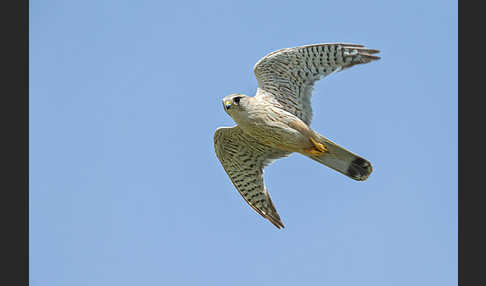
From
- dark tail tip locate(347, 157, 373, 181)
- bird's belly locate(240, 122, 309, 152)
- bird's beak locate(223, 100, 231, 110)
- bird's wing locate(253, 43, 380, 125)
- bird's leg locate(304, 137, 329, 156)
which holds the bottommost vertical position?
dark tail tip locate(347, 157, 373, 181)

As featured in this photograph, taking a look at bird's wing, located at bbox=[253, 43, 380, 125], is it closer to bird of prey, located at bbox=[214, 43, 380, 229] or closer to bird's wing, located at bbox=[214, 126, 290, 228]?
bird of prey, located at bbox=[214, 43, 380, 229]

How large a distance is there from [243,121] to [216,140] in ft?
4.13

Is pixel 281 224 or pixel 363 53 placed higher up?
pixel 363 53

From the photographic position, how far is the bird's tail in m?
12.2

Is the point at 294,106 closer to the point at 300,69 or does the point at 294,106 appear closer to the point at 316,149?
the point at 300,69

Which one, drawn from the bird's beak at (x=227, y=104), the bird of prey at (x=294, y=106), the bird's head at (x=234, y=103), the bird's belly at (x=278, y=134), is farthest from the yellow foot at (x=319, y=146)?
the bird's beak at (x=227, y=104)

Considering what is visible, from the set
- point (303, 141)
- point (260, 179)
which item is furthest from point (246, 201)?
point (303, 141)

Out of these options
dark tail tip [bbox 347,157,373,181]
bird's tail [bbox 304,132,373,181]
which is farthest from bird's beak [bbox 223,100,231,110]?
dark tail tip [bbox 347,157,373,181]

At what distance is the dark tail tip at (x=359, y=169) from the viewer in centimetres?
1224

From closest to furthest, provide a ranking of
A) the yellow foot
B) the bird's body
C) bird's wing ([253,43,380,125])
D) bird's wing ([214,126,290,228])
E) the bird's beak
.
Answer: the bird's beak → the bird's body → the yellow foot → bird's wing ([253,43,380,125]) → bird's wing ([214,126,290,228])

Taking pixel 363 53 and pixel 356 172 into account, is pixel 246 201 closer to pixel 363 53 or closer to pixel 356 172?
pixel 356 172

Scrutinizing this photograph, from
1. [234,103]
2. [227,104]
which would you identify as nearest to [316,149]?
[234,103]

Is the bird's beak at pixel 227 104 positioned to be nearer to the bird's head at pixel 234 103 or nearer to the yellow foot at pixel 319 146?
the bird's head at pixel 234 103

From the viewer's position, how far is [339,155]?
12195mm
